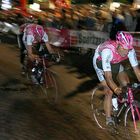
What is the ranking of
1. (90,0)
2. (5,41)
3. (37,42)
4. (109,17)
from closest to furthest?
(37,42)
(109,17)
(5,41)
(90,0)

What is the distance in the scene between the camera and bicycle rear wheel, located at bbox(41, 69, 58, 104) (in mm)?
11359

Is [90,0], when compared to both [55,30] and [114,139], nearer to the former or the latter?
[55,30]

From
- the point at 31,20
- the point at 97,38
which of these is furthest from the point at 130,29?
the point at 31,20

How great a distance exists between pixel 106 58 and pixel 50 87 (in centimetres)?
342

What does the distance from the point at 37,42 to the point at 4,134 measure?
14.3 feet

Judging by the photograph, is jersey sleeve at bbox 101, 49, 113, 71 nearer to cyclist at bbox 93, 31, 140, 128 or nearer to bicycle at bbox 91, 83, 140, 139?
cyclist at bbox 93, 31, 140, 128

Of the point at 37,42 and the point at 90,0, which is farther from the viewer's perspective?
the point at 90,0

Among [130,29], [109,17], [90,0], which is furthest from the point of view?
[90,0]

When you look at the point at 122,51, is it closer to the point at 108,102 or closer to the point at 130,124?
the point at 108,102

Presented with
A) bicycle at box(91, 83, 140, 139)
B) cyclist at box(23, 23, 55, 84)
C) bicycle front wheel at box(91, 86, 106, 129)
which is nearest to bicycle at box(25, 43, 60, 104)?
cyclist at box(23, 23, 55, 84)

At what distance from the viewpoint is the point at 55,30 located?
65.7 ft

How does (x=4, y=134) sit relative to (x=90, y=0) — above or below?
above

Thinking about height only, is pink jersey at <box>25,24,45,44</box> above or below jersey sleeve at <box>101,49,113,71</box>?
below

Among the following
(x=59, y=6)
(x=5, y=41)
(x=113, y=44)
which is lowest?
(x=5, y=41)
